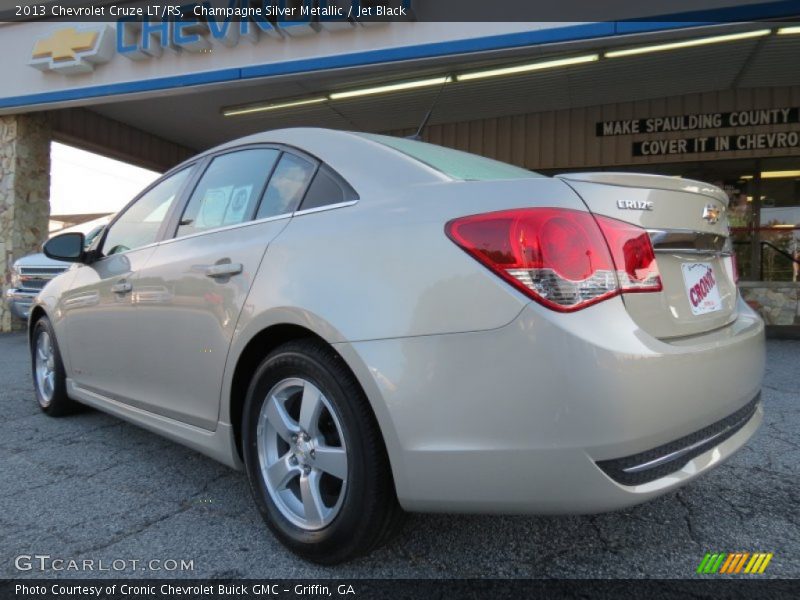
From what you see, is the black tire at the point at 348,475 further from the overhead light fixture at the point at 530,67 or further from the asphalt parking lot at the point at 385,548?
the overhead light fixture at the point at 530,67

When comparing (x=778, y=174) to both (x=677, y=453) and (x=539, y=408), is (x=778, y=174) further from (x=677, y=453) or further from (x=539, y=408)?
(x=539, y=408)

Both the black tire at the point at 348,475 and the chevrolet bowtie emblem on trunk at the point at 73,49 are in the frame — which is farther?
the chevrolet bowtie emblem on trunk at the point at 73,49

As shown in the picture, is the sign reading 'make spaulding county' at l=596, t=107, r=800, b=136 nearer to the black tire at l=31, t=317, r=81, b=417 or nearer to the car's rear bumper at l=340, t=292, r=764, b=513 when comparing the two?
the black tire at l=31, t=317, r=81, b=417

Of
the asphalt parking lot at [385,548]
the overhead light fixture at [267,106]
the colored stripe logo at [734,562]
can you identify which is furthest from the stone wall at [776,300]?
the colored stripe logo at [734,562]

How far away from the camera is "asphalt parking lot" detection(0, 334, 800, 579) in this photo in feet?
6.41

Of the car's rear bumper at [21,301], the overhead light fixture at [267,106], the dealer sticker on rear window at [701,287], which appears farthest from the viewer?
the overhead light fixture at [267,106]

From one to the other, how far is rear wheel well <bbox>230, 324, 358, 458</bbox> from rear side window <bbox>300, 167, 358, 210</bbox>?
46 centimetres

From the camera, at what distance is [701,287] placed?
6.32 ft

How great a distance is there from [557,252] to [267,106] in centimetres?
877

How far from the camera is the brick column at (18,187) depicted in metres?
9.60

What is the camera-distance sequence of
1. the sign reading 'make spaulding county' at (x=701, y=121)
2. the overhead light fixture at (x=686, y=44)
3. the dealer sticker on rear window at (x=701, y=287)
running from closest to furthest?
1. the dealer sticker on rear window at (x=701, y=287)
2. the overhead light fixture at (x=686, y=44)
3. the sign reading 'make spaulding county' at (x=701, y=121)

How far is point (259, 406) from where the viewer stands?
212cm

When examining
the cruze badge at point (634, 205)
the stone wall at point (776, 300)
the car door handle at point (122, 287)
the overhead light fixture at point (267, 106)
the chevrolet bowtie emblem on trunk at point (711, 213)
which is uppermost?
the overhead light fixture at point (267, 106)

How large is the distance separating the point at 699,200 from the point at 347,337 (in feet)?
4.10
